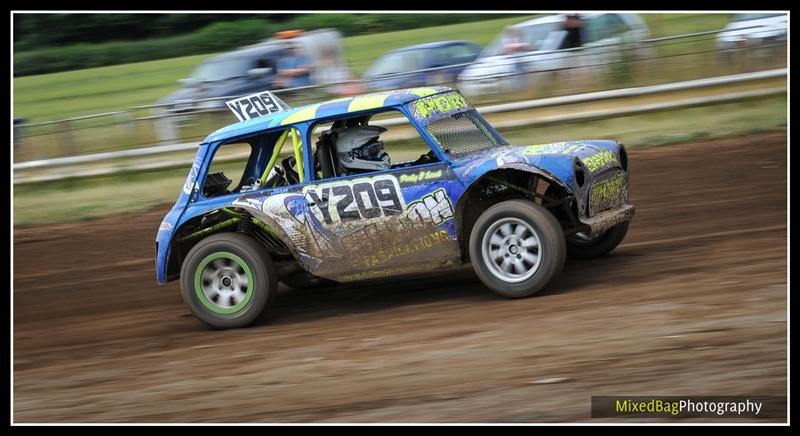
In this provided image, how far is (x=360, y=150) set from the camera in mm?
8234

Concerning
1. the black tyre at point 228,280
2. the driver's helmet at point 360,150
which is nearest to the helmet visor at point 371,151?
the driver's helmet at point 360,150

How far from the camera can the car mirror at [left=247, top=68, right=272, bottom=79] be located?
15.6m

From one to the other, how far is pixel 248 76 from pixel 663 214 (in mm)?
7560

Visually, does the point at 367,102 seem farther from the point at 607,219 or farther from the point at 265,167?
the point at 607,219

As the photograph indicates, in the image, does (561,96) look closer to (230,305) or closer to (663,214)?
(663,214)

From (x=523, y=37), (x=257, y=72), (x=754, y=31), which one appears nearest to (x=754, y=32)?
(x=754, y=31)

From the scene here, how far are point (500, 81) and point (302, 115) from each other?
6.86 meters

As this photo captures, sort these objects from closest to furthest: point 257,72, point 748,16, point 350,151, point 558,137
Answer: point 350,151
point 748,16
point 558,137
point 257,72

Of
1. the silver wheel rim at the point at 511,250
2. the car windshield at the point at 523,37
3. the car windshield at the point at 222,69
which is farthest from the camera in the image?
the car windshield at the point at 222,69

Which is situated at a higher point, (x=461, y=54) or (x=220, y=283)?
(x=461, y=54)

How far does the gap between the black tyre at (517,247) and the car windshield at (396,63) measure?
791 cm

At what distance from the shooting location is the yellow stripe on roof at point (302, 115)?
8.18 meters

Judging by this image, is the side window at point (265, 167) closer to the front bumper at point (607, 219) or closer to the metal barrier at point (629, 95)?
the front bumper at point (607, 219)

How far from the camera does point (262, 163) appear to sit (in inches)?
341
